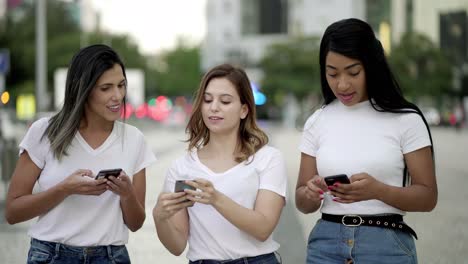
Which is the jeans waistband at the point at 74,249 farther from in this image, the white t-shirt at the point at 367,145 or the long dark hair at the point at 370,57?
the long dark hair at the point at 370,57

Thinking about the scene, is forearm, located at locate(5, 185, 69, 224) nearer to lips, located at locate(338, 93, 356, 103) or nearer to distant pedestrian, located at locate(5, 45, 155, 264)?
distant pedestrian, located at locate(5, 45, 155, 264)

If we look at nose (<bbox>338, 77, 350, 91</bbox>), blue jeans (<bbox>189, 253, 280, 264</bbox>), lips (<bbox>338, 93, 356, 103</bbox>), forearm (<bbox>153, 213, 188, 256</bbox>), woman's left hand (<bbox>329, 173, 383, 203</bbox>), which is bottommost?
blue jeans (<bbox>189, 253, 280, 264</bbox>)

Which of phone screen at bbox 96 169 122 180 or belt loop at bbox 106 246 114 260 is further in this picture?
belt loop at bbox 106 246 114 260

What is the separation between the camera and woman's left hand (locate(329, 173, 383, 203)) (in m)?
3.67

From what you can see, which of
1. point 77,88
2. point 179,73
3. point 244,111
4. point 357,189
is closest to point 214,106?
point 244,111

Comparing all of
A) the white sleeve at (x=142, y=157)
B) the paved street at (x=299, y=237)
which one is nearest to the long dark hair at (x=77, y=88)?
the white sleeve at (x=142, y=157)

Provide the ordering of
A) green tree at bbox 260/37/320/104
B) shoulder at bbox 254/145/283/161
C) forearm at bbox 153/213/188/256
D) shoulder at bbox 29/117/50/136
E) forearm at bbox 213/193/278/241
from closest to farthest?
1. forearm at bbox 213/193/278/241
2. forearm at bbox 153/213/188/256
3. shoulder at bbox 254/145/283/161
4. shoulder at bbox 29/117/50/136
5. green tree at bbox 260/37/320/104

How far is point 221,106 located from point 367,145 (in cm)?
65

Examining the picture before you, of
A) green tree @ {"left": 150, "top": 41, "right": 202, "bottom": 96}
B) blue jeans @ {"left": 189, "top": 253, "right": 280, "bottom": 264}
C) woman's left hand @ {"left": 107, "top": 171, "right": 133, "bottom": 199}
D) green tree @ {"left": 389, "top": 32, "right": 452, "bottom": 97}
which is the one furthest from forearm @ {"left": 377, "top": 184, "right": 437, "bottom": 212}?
green tree @ {"left": 150, "top": 41, "right": 202, "bottom": 96}

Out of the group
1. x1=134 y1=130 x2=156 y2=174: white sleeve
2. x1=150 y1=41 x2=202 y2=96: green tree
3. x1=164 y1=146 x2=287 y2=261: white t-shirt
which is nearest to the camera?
x1=164 y1=146 x2=287 y2=261: white t-shirt

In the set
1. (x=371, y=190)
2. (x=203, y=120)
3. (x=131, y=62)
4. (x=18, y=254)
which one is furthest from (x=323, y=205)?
(x=131, y=62)

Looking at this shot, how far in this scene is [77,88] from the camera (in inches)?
160

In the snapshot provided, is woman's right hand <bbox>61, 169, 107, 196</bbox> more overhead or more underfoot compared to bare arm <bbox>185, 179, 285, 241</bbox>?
more overhead

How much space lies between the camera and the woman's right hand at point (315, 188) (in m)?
3.80
